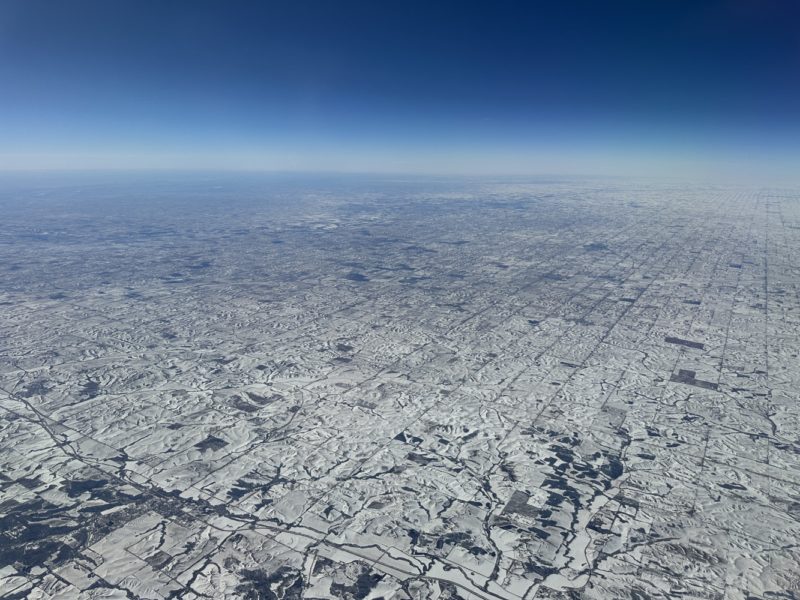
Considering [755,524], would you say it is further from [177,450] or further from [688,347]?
[177,450]

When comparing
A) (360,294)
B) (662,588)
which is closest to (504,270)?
(360,294)

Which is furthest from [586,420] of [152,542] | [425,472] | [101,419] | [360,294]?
[360,294]

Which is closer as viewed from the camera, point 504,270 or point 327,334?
point 327,334

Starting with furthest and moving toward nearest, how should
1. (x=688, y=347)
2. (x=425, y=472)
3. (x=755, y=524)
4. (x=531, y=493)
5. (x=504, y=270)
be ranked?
(x=504, y=270), (x=688, y=347), (x=425, y=472), (x=531, y=493), (x=755, y=524)

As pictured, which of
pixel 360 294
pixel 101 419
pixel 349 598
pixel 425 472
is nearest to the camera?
pixel 349 598

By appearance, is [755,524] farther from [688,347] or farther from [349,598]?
[688,347]

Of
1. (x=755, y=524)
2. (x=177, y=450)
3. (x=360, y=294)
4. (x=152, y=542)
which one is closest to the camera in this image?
(x=152, y=542)
